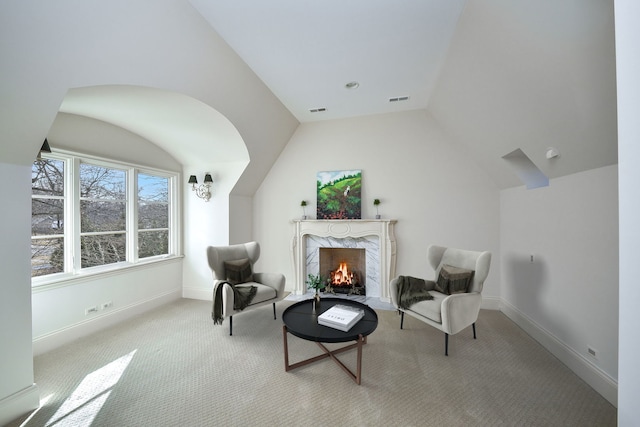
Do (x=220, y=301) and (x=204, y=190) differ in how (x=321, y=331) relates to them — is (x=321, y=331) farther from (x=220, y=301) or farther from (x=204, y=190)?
(x=204, y=190)

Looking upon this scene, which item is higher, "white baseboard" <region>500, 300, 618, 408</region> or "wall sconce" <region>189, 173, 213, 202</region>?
"wall sconce" <region>189, 173, 213, 202</region>

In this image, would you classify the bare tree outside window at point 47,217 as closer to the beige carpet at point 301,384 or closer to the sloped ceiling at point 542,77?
the beige carpet at point 301,384

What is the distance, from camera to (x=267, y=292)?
305 cm

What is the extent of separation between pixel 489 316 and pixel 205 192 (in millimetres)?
4705

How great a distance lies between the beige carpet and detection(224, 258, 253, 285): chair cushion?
2.15 ft

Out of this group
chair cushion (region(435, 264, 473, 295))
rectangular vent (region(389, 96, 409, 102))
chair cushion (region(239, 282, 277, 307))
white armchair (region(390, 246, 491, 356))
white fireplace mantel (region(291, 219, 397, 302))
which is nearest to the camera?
white armchair (region(390, 246, 491, 356))

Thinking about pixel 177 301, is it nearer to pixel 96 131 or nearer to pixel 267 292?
pixel 267 292

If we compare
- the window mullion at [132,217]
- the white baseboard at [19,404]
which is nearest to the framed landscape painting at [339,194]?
the window mullion at [132,217]

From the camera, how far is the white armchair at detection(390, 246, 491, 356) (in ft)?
7.78

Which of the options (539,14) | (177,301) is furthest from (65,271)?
(539,14)

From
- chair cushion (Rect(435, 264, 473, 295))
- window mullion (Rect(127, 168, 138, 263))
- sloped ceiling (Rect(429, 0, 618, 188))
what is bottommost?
chair cushion (Rect(435, 264, 473, 295))

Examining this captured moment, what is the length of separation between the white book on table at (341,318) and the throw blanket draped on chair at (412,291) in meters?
0.66

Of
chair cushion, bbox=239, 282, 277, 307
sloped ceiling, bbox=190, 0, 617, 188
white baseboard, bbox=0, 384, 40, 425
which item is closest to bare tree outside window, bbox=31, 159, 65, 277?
white baseboard, bbox=0, 384, 40, 425

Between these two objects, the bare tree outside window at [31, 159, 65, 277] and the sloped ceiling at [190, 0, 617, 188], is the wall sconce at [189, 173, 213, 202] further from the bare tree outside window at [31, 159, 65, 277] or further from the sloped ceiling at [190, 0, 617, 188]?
the sloped ceiling at [190, 0, 617, 188]
